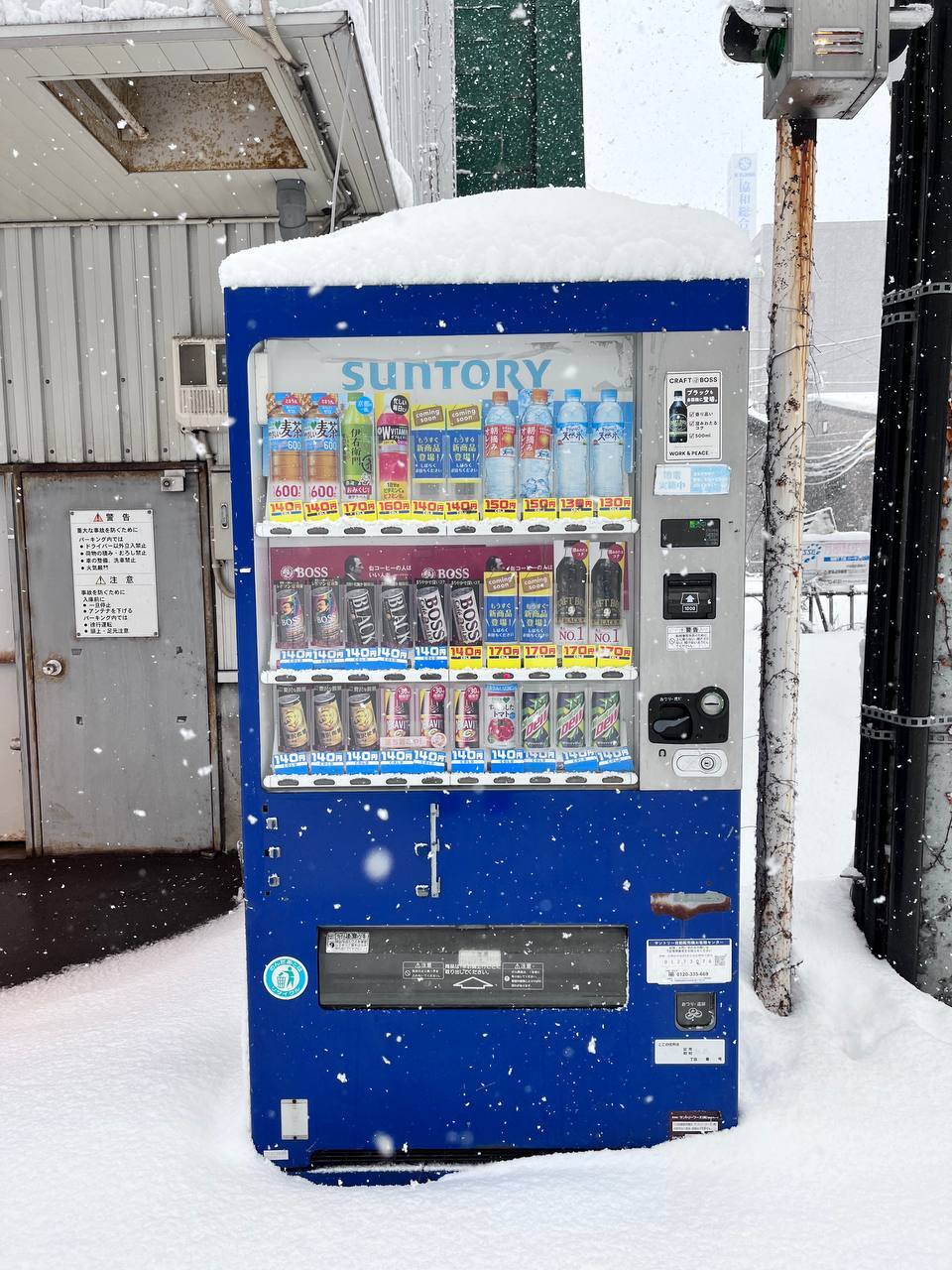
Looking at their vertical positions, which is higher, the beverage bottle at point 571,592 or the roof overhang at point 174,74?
the roof overhang at point 174,74

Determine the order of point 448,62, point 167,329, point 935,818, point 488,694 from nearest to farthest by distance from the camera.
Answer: point 488,694
point 935,818
point 167,329
point 448,62

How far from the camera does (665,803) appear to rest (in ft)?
7.31

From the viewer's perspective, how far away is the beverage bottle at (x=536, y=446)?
7.63ft

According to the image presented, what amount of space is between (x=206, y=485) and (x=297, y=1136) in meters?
3.28

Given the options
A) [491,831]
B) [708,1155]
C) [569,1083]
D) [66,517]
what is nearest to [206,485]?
[66,517]

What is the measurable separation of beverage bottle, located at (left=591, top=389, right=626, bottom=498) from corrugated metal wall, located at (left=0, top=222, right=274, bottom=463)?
284cm

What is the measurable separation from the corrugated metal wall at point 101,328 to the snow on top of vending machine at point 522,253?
256 cm

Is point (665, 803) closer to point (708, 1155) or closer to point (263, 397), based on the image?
point (708, 1155)

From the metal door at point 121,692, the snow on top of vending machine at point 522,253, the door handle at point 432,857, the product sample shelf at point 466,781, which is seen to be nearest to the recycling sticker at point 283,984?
the door handle at point 432,857

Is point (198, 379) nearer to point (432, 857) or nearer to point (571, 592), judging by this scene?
point (571, 592)

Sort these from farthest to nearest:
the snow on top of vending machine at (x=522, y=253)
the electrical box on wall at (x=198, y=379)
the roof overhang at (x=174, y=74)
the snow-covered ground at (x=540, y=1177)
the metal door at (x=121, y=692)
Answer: the metal door at (x=121, y=692), the electrical box on wall at (x=198, y=379), the roof overhang at (x=174, y=74), the snow on top of vending machine at (x=522, y=253), the snow-covered ground at (x=540, y=1177)

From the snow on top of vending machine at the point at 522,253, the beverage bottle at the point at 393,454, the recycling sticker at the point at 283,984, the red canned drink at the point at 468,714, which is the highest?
the snow on top of vending machine at the point at 522,253

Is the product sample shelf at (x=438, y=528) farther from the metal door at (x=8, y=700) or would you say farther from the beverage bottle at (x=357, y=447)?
the metal door at (x=8, y=700)

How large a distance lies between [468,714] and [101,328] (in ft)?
11.0
